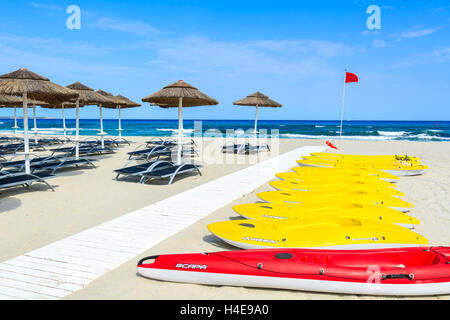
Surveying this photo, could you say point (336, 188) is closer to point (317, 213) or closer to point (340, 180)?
point (340, 180)

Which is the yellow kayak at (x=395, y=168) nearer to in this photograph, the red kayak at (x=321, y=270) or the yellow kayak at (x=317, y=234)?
the yellow kayak at (x=317, y=234)

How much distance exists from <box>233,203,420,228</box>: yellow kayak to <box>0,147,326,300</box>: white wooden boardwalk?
979mm

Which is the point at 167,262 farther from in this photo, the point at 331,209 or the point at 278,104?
the point at 278,104

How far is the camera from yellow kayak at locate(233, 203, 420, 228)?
3934 mm

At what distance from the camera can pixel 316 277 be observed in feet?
8.48

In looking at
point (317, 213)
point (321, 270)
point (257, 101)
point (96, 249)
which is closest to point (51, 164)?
point (96, 249)

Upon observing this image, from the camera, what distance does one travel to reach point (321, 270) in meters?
2.60

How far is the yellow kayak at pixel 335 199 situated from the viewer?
4.61 metres

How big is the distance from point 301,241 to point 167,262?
1.43 m

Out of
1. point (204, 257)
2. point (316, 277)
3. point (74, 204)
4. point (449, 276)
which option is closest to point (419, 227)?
point (449, 276)

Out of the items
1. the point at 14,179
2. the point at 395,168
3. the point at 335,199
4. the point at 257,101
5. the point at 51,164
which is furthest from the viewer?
the point at 257,101

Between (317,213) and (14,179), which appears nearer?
(317,213)

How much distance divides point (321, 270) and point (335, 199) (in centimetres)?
223

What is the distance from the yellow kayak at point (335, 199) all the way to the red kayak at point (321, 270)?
1.61 metres
